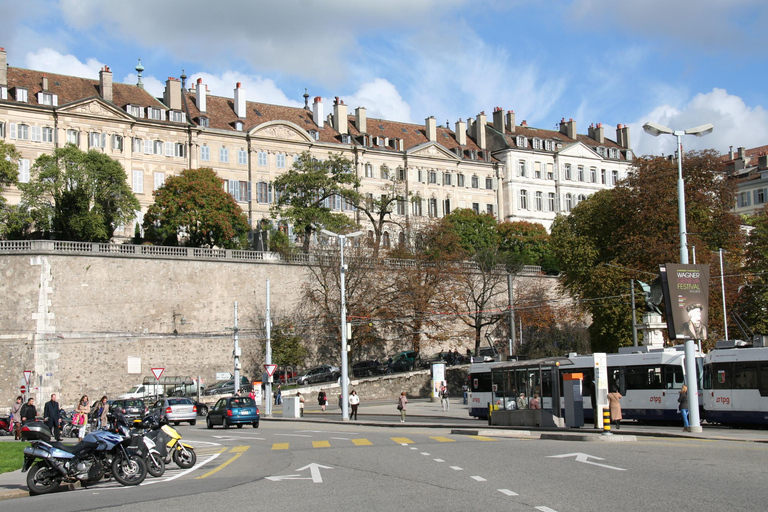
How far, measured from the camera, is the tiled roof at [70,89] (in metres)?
73.8

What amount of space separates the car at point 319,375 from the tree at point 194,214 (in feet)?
45.6

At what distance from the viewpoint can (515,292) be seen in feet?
245

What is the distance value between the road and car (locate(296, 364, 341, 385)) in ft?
133

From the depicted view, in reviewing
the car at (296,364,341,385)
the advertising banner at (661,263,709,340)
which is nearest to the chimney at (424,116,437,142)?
the car at (296,364,341,385)

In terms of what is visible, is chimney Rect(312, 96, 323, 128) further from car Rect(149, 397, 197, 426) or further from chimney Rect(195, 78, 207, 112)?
car Rect(149, 397, 197, 426)

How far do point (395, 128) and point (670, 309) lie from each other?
75.1 meters

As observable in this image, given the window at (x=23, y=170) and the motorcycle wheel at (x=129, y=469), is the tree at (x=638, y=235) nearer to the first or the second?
the motorcycle wheel at (x=129, y=469)

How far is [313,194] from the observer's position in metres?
73.9

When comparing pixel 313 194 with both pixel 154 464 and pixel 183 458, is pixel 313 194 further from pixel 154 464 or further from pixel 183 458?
pixel 154 464

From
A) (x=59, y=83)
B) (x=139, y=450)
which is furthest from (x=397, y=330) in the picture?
(x=139, y=450)

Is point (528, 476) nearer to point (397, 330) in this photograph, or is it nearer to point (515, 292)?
point (397, 330)

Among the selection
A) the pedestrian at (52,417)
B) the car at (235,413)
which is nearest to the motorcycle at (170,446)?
the pedestrian at (52,417)

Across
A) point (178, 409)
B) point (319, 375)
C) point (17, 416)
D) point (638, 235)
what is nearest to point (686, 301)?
point (17, 416)

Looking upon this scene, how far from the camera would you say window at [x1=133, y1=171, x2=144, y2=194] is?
2998 inches
